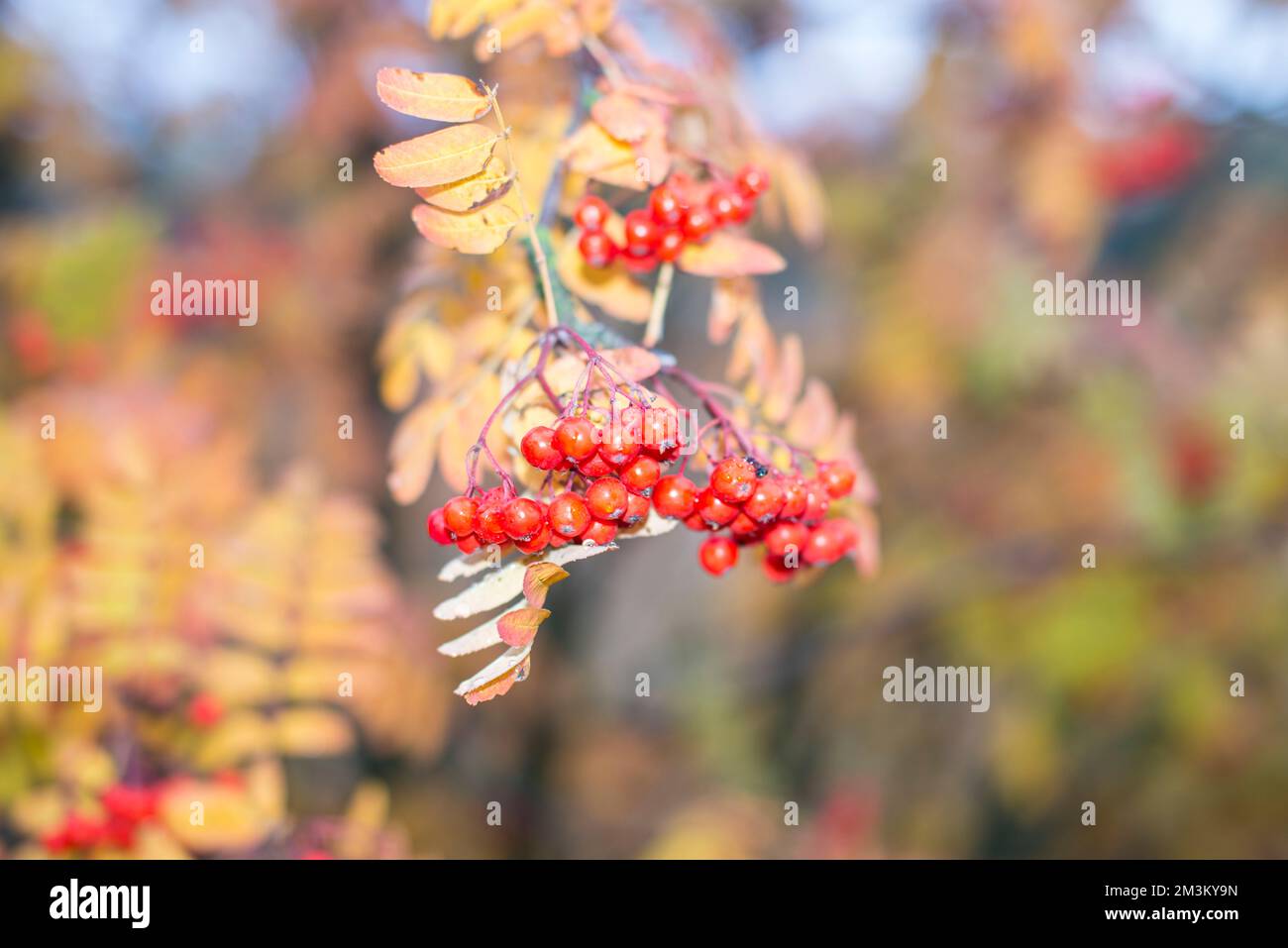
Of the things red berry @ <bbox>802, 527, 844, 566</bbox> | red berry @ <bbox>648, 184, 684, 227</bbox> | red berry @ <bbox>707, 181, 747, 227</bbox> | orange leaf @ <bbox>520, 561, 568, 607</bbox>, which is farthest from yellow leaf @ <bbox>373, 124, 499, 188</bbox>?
red berry @ <bbox>802, 527, 844, 566</bbox>

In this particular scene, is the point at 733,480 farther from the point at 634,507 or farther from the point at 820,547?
the point at 820,547

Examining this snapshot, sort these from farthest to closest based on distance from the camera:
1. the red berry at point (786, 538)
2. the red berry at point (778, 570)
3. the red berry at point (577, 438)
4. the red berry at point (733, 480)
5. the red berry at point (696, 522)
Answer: the red berry at point (778, 570) → the red berry at point (786, 538) → the red berry at point (696, 522) → the red berry at point (733, 480) → the red berry at point (577, 438)

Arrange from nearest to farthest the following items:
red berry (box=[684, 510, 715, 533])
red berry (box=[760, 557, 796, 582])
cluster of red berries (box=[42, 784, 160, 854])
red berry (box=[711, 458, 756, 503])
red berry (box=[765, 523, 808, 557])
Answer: red berry (box=[711, 458, 756, 503]) → red berry (box=[684, 510, 715, 533]) → red berry (box=[765, 523, 808, 557]) → red berry (box=[760, 557, 796, 582]) → cluster of red berries (box=[42, 784, 160, 854])

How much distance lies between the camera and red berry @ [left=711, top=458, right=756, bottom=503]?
5.09 ft

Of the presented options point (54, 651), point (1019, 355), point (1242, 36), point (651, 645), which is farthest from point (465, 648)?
point (651, 645)

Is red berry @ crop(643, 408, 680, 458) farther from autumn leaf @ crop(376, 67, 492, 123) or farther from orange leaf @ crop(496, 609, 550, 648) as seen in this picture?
autumn leaf @ crop(376, 67, 492, 123)

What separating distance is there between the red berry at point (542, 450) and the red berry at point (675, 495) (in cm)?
20

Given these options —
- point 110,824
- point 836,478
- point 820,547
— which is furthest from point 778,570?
point 110,824

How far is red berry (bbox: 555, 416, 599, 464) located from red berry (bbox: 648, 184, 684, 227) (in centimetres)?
54

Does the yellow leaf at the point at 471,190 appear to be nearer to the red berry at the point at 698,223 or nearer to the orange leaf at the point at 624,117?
the orange leaf at the point at 624,117

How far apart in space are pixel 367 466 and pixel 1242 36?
15.2 feet

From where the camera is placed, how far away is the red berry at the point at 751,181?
1860mm

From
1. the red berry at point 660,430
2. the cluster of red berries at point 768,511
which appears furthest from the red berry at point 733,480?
the red berry at point 660,430

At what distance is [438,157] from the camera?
164 cm
